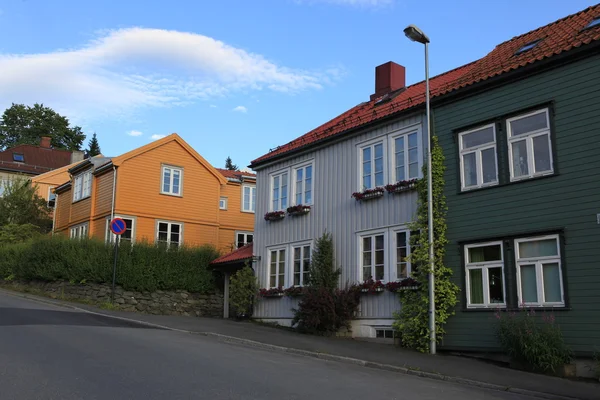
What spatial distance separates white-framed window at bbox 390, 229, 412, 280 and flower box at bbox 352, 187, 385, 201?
1267 mm

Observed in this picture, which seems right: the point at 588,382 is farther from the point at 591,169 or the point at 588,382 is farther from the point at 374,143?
the point at 374,143

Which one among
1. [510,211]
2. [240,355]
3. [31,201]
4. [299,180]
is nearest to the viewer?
[240,355]

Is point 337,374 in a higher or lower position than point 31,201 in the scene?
lower

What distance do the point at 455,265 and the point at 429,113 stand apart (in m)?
4.15

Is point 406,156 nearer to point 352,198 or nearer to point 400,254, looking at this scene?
point 352,198

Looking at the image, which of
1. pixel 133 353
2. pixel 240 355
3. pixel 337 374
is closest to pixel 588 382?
pixel 337 374

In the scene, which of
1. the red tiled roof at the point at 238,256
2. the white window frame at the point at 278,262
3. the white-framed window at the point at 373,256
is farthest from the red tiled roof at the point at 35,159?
the white-framed window at the point at 373,256

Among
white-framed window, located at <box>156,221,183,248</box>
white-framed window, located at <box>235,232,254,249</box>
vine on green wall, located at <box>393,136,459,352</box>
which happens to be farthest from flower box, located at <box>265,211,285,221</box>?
white-framed window, located at <box>235,232,254,249</box>

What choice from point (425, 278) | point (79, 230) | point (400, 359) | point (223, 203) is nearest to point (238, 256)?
point (425, 278)

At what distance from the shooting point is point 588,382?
11.4 metres

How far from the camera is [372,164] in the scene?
59.6 feet

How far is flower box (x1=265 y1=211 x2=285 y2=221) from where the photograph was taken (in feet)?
→ 70.4

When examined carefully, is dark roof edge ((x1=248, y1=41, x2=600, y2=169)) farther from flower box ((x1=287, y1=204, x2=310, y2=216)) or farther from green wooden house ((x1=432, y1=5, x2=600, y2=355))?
flower box ((x1=287, y1=204, x2=310, y2=216))

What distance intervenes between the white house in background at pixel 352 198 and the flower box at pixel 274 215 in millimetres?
184
